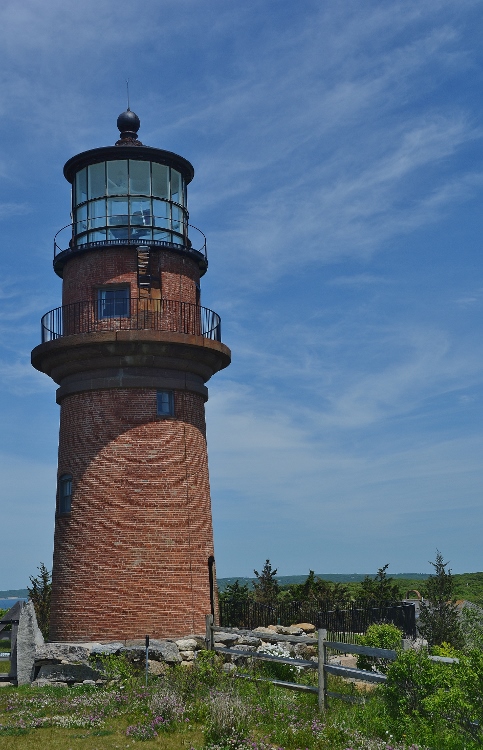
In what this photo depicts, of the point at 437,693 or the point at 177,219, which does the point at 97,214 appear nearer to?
the point at 177,219

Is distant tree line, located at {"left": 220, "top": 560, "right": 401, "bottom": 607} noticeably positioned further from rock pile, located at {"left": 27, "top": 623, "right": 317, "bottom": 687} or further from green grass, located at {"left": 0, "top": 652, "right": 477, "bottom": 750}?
green grass, located at {"left": 0, "top": 652, "right": 477, "bottom": 750}

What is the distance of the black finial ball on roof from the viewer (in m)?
22.9

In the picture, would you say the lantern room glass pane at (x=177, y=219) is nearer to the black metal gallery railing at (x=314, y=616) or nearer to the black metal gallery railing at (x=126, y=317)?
the black metal gallery railing at (x=126, y=317)

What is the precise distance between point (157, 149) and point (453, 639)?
16185mm

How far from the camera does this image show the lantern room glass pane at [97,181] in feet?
73.7

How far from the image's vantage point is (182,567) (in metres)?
21.1

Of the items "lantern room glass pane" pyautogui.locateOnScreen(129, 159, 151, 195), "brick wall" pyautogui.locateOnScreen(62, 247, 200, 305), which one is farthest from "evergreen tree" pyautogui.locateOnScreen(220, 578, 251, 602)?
"lantern room glass pane" pyautogui.locateOnScreen(129, 159, 151, 195)

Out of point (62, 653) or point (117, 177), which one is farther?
point (117, 177)

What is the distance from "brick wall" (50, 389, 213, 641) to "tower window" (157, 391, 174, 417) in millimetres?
167

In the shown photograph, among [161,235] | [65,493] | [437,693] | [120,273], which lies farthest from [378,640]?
[161,235]

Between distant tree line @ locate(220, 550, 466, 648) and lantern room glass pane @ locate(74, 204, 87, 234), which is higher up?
lantern room glass pane @ locate(74, 204, 87, 234)

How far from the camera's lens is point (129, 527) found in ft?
68.4

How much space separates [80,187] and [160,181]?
2165 mm

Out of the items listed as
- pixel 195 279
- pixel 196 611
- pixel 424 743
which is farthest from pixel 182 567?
pixel 424 743
